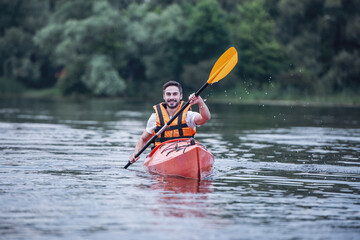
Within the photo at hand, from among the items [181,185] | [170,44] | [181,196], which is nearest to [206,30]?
[170,44]

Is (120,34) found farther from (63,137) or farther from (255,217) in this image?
(255,217)

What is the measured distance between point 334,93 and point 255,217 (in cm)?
3635

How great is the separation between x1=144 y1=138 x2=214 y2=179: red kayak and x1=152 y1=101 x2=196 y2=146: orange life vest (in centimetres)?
14

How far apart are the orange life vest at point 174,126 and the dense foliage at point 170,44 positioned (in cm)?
3334

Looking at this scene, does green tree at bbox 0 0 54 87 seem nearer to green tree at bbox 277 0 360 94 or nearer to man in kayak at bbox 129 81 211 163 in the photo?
green tree at bbox 277 0 360 94

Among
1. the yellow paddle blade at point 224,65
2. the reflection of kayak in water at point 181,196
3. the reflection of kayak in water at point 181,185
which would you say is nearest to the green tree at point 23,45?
the yellow paddle blade at point 224,65

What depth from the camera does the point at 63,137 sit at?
1550cm

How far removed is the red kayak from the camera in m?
8.62

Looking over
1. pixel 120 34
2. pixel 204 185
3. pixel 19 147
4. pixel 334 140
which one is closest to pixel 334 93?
pixel 120 34

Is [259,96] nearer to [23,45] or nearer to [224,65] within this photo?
[23,45]

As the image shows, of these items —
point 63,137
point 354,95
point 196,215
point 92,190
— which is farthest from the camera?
point 354,95

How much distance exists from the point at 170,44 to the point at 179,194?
4753 centimetres

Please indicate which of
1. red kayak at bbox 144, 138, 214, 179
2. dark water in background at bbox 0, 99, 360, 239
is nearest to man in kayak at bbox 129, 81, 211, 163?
red kayak at bbox 144, 138, 214, 179

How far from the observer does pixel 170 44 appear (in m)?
54.5
